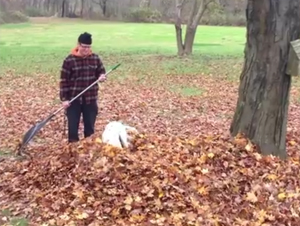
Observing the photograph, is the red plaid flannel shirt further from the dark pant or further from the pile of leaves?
the pile of leaves

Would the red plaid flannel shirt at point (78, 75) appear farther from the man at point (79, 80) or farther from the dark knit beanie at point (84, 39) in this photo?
the dark knit beanie at point (84, 39)

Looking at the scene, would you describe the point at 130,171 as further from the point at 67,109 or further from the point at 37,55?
the point at 37,55

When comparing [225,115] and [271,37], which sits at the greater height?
[271,37]

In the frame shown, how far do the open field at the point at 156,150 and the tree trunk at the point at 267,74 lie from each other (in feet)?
0.90

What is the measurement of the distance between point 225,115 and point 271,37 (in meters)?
6.11

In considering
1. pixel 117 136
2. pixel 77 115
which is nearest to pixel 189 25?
pixel 77 115

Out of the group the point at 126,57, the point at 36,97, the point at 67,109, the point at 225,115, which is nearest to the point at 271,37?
the point at 67,109

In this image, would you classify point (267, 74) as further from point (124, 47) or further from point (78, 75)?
point (124, 47)

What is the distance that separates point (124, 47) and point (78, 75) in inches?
1056

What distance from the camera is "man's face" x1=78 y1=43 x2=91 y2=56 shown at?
7.93 meters

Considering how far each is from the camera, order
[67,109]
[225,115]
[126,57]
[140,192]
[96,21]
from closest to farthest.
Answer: [140,192] < [67,109] < [225,115] < [126,57] < [96,21]

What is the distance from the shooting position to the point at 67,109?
27.3ft

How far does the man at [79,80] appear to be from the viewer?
8062 mm

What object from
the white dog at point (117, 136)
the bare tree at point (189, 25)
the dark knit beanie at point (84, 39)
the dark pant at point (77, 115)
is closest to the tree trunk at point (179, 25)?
the bare tree at point (189, 25)
